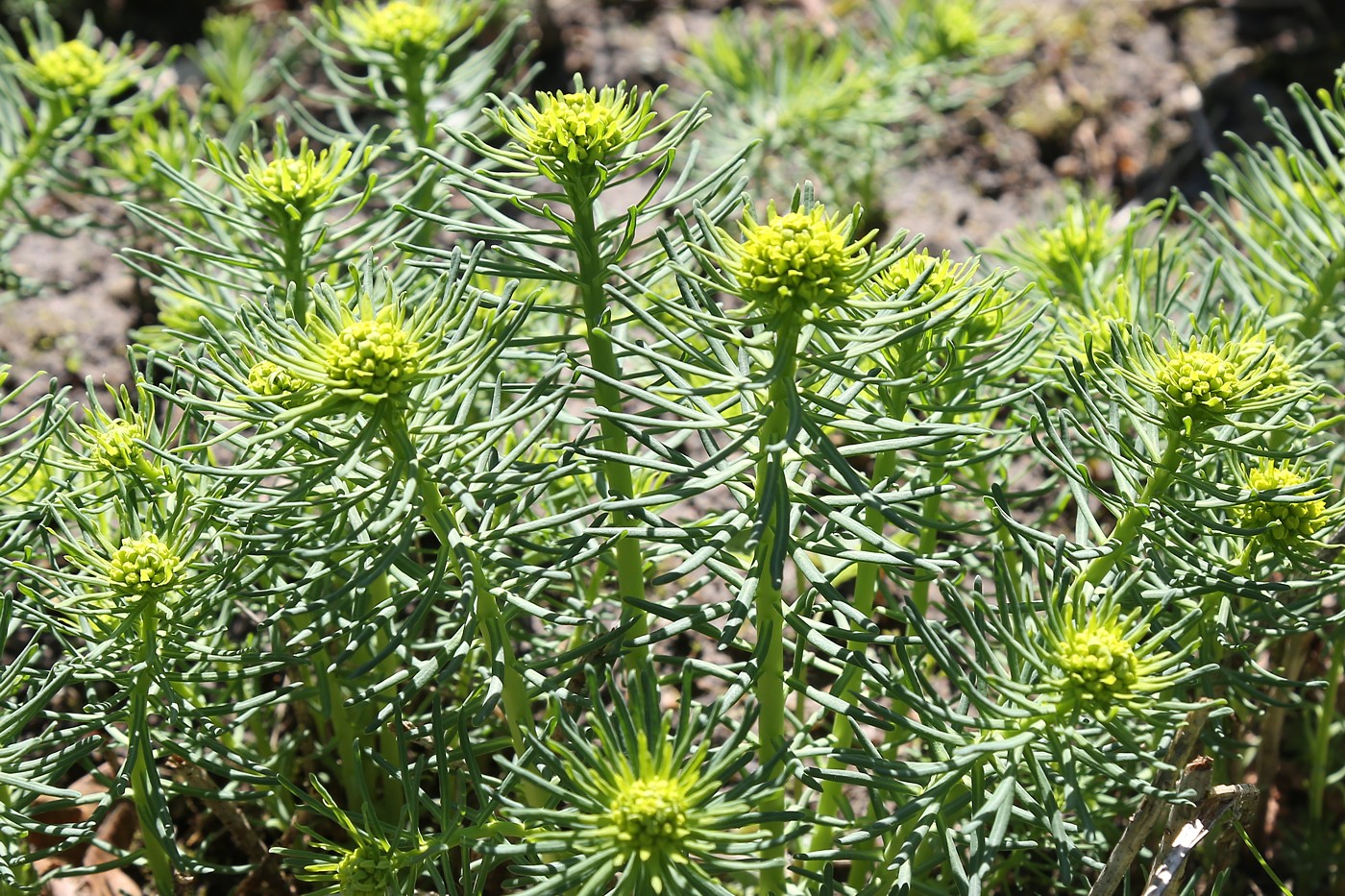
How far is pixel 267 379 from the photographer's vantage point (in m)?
Result: 1.38

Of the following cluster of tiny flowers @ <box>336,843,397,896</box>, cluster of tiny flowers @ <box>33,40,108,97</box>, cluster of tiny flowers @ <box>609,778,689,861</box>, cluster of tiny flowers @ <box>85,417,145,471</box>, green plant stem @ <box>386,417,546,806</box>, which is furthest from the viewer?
cluster of tiny flowers @ <box>33,40,108,97</box>

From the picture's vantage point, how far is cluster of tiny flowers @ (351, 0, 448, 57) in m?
2.03

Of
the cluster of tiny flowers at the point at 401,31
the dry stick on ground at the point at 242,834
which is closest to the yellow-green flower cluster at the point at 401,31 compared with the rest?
the cluster of tiny flowers at the point at 401,31

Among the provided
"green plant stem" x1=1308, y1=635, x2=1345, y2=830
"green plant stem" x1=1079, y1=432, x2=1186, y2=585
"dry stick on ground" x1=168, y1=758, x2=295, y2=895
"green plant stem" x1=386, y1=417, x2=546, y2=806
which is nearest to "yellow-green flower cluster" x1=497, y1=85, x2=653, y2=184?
"green plant stem" x1=386, y1=417, x2=546, y2=806

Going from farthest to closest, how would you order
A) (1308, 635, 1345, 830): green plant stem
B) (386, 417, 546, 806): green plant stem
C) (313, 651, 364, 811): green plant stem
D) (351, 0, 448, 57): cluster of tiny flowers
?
(351, 0, 448, 57): cluster of tiny flowers
(1308, 635, 1345, 830): green plant stem
(313, 651, 364, 811): green plant stem
(386, 417, 546, 806): green plant stem

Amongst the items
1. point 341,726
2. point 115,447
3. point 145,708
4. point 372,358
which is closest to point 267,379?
point 372,358

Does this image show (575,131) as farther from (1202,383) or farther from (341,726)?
(341,726)

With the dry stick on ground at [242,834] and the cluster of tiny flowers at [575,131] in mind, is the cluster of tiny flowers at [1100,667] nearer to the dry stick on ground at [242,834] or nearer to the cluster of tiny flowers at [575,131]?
the cluster of tiny flowers at [575,131]

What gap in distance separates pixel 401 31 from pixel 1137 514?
1.46 metres

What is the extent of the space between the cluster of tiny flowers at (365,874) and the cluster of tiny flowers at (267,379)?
22.8 inches

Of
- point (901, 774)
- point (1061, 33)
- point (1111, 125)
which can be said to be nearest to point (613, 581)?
point (901, 774)

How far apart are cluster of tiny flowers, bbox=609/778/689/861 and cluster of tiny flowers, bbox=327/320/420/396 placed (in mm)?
508

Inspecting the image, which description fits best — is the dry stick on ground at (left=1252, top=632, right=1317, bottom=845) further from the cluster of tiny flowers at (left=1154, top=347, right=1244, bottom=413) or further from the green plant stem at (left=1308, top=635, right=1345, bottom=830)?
the cluster of tiny flowers at (left=1154, top=347, right=1244, bottom=413)

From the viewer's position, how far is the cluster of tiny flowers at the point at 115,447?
1.54 meters
